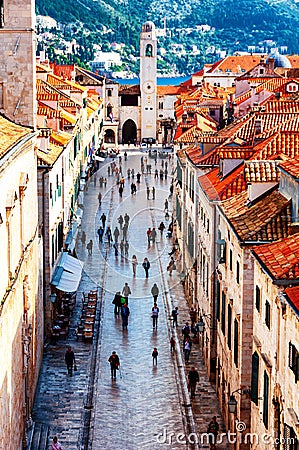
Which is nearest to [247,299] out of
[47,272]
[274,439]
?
[274,439]

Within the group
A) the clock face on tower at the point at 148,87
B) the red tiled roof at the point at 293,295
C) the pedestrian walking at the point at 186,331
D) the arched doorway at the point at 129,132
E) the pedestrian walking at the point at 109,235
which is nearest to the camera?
the red tiled roof at the point at 293,295

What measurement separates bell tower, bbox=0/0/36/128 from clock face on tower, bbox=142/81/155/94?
A: 104 m

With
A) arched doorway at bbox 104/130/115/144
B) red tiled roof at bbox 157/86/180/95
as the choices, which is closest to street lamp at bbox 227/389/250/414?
arched doorway at bbox 104/130/115/144

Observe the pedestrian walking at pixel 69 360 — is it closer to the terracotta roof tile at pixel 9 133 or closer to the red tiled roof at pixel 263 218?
the terracotta roof tile at pixel 9 133

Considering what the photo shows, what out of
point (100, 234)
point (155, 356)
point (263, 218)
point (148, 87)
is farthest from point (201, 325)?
point (148, 87)

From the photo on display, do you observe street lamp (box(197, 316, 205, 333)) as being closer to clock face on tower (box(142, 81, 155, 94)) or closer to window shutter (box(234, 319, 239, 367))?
window shutter (box(234, 319, 239, 367))

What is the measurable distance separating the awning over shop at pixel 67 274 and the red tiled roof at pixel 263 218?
45.8ft

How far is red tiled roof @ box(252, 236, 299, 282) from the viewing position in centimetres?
2500

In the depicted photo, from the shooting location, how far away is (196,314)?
45.9 meters

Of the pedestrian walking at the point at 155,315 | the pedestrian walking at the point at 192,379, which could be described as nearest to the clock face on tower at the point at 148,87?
the pedestrian walking at the point at 155,315

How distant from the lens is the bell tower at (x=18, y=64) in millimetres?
39719

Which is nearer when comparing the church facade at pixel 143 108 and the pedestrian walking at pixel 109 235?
the pedestrian walking at pixel 109 235

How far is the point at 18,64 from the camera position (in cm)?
4003

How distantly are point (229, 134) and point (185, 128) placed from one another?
66.6 ft
